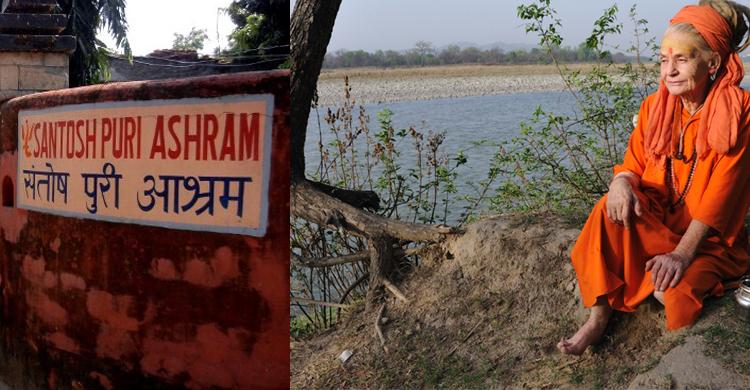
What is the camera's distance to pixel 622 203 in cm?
203

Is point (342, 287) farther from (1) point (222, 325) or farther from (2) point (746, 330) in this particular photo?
(2) point (746, 330)

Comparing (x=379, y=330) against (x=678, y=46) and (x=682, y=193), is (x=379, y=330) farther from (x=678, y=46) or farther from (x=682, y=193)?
(x=678, y=46)

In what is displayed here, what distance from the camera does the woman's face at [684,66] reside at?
1873 mm

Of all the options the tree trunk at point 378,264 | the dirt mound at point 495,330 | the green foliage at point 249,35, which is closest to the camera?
the dirt mound at point 495,330

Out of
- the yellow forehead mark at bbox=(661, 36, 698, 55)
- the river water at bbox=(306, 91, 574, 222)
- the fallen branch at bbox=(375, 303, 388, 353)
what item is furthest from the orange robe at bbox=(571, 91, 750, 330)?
the river water at bbox=(306, 91, 574, 222)

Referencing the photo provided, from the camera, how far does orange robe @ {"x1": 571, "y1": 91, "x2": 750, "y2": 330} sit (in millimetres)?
1951

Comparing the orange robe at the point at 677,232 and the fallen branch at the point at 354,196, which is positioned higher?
the orange robe at the point at 677,232

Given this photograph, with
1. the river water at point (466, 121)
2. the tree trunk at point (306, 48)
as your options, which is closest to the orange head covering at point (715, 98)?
the river water at point (466, 121)

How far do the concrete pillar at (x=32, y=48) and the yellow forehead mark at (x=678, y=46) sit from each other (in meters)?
3.59

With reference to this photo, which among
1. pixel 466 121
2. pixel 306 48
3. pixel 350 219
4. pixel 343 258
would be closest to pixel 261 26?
pixel 306 48

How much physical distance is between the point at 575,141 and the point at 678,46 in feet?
5.28

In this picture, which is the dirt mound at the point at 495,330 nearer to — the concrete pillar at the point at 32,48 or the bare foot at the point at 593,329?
the bare foot at the point at 593,329

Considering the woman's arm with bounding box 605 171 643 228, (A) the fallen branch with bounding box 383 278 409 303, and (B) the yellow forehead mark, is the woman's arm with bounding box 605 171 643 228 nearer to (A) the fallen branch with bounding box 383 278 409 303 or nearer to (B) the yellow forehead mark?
(B) the yellow forehead mark

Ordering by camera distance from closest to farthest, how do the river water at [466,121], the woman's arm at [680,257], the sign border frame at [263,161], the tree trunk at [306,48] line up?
the woman's arm at [680,257] → the sign border frame at [263,161] → the tree trunk at [306,48] → the river water at [466,121]
